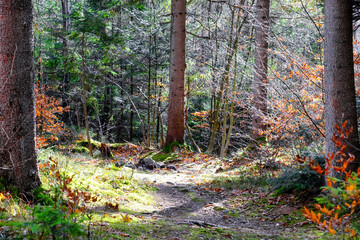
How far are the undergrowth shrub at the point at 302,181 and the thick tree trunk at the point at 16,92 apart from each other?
13.7 ft

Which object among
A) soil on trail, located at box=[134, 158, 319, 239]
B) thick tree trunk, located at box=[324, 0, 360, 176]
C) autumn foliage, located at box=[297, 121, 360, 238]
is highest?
thick tree trunk, located at box=[324, 0, 360, 176]

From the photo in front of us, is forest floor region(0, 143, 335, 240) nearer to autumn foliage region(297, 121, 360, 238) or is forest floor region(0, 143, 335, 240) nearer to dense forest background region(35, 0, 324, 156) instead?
autumn foliage region(297, 121, 360, 238)

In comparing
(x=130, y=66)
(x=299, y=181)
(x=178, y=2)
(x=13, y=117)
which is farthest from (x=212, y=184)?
(x=130, y=66)

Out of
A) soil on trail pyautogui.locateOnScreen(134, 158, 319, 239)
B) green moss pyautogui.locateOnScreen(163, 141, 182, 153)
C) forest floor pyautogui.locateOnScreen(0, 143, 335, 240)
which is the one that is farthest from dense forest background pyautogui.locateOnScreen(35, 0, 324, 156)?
green moss pyautogui.locateOnScreen(163, 141, 182, 153)

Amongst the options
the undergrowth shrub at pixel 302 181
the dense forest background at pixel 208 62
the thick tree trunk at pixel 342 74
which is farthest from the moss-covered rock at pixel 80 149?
the thick tree trunk at pixel 342 74

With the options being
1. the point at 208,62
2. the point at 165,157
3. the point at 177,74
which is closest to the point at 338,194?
the point at 165,157

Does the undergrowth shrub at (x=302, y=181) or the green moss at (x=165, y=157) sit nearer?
the undergrowth shrub at (x=302, y=181)

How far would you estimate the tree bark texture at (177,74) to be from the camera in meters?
11.3

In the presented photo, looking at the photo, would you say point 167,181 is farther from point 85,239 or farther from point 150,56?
point 150,56

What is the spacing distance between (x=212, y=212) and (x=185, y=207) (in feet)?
1.89

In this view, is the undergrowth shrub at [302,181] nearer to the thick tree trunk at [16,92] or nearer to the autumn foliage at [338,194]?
the autumn foliage at [338,194]

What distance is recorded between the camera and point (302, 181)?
512 cm

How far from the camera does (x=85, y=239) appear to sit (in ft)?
9.28

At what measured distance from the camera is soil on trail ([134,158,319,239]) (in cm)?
410
